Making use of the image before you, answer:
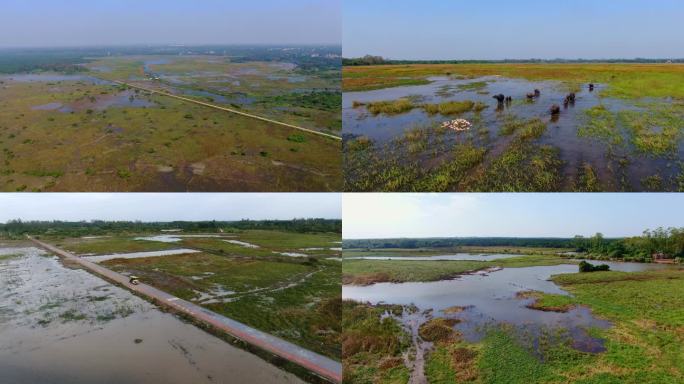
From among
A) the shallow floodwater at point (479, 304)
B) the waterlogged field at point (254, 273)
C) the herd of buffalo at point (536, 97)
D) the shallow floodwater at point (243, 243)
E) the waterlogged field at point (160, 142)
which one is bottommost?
the shallow floodwater at point (243, 243)

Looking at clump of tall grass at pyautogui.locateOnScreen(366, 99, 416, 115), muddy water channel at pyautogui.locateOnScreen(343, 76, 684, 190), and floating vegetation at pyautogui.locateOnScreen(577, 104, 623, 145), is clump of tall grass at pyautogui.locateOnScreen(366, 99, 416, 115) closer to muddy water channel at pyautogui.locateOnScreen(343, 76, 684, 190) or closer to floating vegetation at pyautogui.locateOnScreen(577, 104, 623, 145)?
muddy water channel at pyautogui.locateOnScreen(343, 76, 684, 190)

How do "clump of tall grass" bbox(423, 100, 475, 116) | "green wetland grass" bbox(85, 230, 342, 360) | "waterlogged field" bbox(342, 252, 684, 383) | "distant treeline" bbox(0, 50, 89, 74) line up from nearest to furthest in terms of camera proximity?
1. "waterlogged field" bbox(342, 252, 684, 383)
2. "green wetland grass" bbox(85, 230, 342, 360)
3. "clump of tall grass" bbox(423, 100, 475, 116)
4. "distant treeline" bbox(0, 50, 89, 74)

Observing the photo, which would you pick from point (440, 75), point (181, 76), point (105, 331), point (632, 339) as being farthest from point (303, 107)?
point (181, 76)

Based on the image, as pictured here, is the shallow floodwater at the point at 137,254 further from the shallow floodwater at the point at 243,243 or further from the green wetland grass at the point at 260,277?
the shallow floodwater at the point at 243,243

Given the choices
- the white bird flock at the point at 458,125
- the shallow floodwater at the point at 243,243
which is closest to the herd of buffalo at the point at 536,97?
the white bird flock at the point at 458,125

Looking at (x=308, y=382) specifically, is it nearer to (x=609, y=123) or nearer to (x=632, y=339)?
(x=632, y=339)

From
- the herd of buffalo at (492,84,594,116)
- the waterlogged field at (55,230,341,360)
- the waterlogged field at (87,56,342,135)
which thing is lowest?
the waterlogged field at (55,230,341,360)

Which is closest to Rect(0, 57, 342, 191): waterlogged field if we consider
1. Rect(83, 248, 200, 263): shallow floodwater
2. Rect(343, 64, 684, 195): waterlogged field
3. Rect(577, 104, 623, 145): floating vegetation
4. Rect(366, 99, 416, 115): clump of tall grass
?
Rect(366, 99, 416, 115): clump of tall grass
